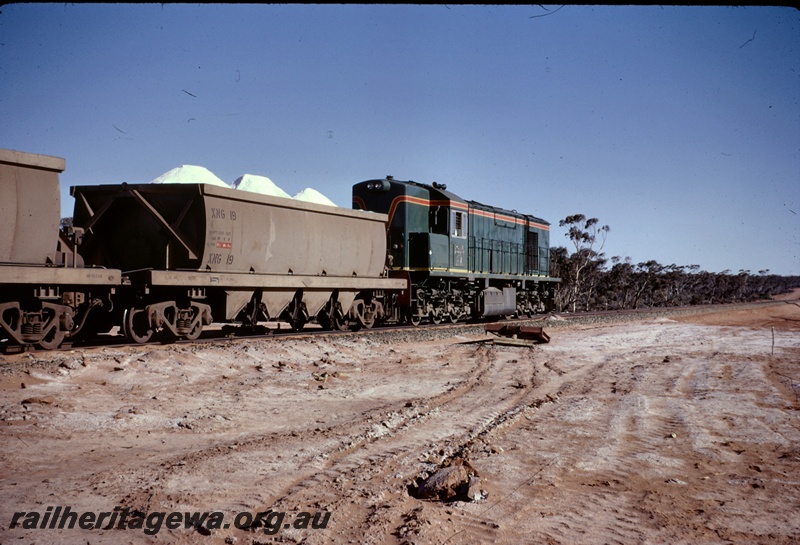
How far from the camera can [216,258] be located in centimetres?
1395

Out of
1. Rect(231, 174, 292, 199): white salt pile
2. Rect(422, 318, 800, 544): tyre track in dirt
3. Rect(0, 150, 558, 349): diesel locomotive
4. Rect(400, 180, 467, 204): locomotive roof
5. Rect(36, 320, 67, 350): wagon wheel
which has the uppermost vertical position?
Rect(231, 174, 292, 199): white salt pile

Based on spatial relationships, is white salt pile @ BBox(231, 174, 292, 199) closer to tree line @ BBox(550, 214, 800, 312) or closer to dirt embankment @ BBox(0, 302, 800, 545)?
tree line @ BBox(550, 214, 800, 312)

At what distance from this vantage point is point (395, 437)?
7.03m

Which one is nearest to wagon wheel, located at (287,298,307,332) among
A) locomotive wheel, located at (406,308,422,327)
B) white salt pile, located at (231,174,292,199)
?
locomotive wheel, located at (406,308,422,327)

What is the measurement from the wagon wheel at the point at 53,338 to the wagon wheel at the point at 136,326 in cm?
116

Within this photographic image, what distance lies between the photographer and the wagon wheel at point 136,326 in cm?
1280

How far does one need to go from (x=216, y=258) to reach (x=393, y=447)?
8571 millimetres

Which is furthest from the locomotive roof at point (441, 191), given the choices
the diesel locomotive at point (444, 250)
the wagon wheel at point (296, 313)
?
the wagon wheel at point (296, 313)

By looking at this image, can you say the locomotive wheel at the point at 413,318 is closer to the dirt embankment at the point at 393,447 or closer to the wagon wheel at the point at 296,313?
the wagon wheel at the point at 296,313

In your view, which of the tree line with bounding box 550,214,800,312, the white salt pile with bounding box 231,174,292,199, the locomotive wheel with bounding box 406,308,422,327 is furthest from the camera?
the white salt pile with bounding box 231,174,292,199

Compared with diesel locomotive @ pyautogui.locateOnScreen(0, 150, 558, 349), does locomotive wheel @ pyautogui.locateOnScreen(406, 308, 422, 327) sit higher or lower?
lower

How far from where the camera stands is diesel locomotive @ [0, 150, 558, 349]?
35.9ft

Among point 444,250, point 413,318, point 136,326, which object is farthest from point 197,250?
point 444,250

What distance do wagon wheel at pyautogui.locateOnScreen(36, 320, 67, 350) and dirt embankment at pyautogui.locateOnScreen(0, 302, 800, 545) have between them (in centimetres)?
61
